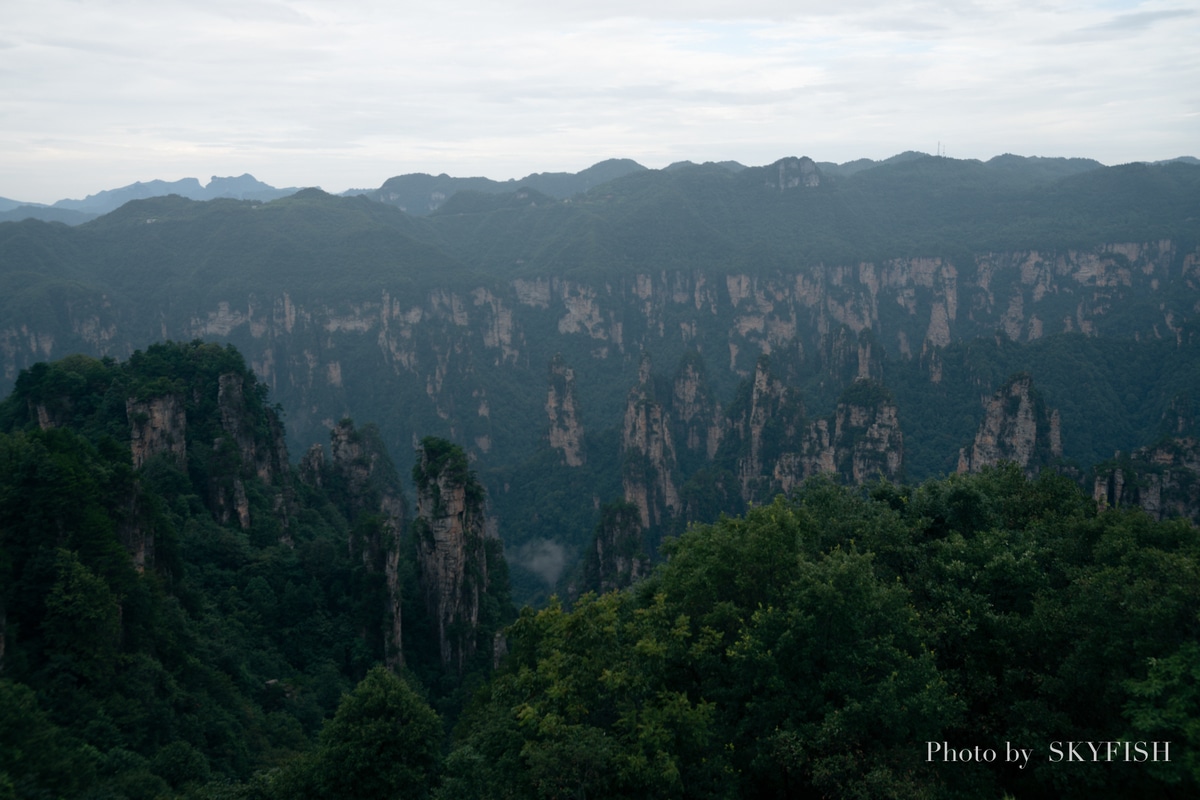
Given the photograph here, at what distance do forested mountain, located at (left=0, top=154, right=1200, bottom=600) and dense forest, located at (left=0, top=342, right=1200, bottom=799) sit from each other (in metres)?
52.9

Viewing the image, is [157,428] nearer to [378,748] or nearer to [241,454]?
[241,454]

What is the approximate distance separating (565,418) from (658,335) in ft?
244

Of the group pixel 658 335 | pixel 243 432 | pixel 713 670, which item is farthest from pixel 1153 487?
pixel 658 335

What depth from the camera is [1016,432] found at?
7075 centimetres

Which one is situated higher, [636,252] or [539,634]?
[636,252]

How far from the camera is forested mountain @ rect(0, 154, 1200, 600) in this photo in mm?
89188

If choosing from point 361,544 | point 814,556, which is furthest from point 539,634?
point 361,544

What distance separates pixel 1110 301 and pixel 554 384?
361ft

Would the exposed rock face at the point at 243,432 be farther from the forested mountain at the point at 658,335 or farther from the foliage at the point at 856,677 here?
the forested mountain at the point at 658,335

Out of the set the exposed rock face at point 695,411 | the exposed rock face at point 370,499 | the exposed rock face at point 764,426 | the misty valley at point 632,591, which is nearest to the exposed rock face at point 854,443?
the misty valley at point 632,591


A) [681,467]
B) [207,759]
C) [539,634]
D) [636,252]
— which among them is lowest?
[681,467]

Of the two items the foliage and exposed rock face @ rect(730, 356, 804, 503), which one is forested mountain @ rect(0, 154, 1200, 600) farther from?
the foliage

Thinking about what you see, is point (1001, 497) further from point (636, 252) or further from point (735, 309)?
point (636, 252)

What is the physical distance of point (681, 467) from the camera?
101 meters
